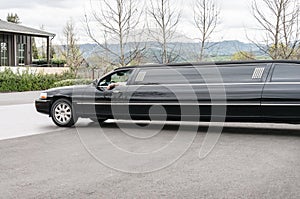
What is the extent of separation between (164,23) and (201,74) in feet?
39.0

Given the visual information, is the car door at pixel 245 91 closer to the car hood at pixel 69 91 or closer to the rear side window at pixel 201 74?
the rear side window at pixel 201 74

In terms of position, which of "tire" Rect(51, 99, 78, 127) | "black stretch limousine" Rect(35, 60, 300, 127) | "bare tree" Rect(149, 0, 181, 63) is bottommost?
"tire" Rect(51, 99, 78, 127)

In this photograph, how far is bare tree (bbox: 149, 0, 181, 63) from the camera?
66.0ft

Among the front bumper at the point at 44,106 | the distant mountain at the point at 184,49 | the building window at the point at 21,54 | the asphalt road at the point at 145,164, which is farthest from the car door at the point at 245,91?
the building window at the point at 21,54

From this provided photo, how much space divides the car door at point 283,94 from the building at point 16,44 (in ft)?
65.3

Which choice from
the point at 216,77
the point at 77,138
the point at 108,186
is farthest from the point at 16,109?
the point at 108,186

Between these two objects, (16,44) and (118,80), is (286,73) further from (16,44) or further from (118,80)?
(16,44)

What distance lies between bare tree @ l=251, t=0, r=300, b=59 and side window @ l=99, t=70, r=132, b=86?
8.67 m

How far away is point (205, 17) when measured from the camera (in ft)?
65.8

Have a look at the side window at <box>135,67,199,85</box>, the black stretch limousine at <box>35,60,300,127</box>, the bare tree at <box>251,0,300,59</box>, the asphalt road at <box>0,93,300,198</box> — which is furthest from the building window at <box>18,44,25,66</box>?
the side window at <box>135,67,199,85</box>

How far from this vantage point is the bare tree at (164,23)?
20.1m

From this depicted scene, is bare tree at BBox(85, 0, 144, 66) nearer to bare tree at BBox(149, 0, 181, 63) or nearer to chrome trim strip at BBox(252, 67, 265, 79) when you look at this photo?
bare tree at BBox(149, 0, 181, 63)

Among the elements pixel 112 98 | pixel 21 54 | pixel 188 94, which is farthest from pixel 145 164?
pixel 21 54

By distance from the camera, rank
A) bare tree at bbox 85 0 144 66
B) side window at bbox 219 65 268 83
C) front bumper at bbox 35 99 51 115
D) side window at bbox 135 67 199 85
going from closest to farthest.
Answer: side window at bbox 219 65 268 83 → side window at bbox 135 67 199 85 → front bumper at bbox 35 99 51 115 → bare tree at bbox 85 0 144 66
